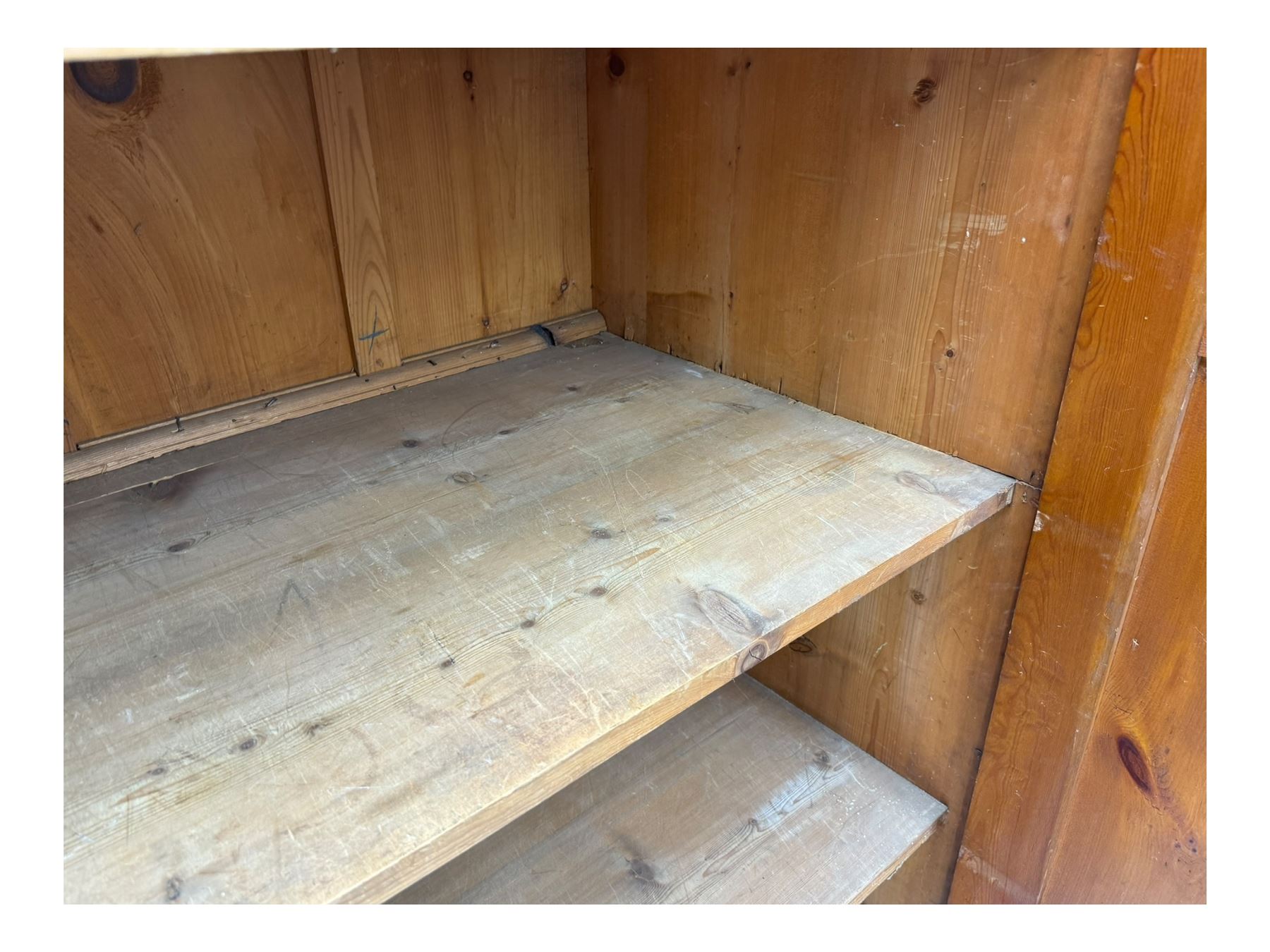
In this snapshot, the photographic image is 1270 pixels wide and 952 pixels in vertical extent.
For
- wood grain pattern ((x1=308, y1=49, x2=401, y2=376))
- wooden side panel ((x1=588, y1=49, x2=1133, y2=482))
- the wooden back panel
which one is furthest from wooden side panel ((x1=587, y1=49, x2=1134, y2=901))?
wood grain pattern ((x1=308, y1=49, x2=401, y2=376))

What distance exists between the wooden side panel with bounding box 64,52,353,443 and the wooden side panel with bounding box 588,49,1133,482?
367 mm

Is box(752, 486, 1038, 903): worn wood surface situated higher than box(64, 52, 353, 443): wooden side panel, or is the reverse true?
box(64, 52, 353, 443): wooden side panel

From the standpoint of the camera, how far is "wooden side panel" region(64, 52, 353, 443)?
71 cm

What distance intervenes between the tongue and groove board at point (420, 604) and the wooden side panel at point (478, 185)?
14 centimetres

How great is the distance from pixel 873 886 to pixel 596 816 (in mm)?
288

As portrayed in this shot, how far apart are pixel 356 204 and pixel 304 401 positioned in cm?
21

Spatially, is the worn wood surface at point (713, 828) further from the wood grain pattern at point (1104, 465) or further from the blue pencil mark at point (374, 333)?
the blue pencil mark at point (374, 333)

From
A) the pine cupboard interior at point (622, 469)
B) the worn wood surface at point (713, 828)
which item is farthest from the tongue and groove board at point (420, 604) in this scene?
the worn wood surface at point (713, 828)

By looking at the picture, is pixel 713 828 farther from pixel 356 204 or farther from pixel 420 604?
pixel 356 204

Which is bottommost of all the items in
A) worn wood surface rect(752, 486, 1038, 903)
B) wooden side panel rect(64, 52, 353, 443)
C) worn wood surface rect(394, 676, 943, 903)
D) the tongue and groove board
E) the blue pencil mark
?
worn wood surface rect(394, 676, 943, 903)

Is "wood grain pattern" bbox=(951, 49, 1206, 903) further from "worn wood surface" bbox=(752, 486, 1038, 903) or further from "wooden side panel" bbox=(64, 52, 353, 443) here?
"wooden side panel" bbox=(64, 52, 353, 443)

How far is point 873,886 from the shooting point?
2.74ft

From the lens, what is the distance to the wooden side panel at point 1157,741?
61cm
